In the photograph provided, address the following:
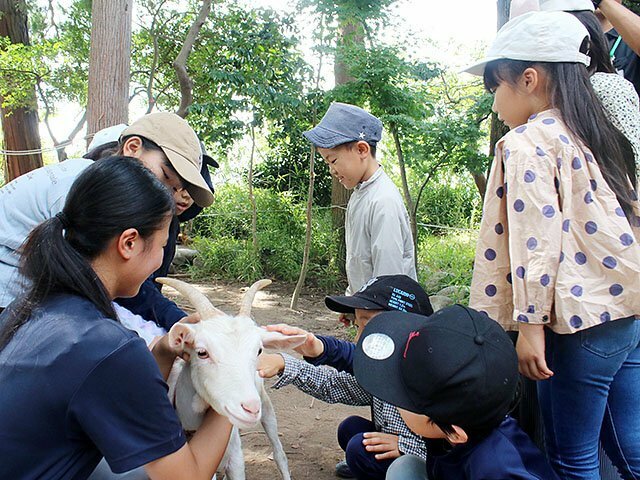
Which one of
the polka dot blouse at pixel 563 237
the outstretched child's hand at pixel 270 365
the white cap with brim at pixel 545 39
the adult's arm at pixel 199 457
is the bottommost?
the outstretched child's hand at pixel 270 365

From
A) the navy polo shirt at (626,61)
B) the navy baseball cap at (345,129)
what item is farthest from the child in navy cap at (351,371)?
the navy polo shirt at (626,61)

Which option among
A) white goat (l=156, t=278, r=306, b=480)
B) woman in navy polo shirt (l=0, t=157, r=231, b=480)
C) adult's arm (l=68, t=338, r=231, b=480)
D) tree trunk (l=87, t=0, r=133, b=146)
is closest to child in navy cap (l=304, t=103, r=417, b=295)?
white goat (l=156, t=278, r=306, b=480)

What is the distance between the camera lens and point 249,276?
8.98 metres

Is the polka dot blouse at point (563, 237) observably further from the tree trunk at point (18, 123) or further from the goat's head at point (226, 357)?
the tree trunk at point (18, 123)

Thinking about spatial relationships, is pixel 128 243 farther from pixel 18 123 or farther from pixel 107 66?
pixel 18 123

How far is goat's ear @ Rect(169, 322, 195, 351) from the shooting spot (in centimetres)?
200

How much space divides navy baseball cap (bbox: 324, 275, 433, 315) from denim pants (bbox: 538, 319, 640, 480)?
737mm

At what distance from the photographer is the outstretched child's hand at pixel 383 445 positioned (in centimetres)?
245

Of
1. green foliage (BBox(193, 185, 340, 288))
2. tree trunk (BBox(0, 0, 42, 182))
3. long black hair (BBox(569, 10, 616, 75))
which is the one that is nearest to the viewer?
long black hair (BBox(569, 10, 616, 75))

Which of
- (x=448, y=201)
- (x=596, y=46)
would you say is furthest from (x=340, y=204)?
(x=596, y=46)

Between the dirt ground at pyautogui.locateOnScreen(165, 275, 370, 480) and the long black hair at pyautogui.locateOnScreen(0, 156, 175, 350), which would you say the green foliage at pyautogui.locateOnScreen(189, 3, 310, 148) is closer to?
the dirt ground at pyautogui.locateOnScreen(165, 275, 370, 480)

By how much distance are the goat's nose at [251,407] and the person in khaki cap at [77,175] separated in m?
0.95

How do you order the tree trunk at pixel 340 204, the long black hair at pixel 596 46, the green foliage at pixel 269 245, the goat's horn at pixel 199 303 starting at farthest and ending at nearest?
1. the green foliage at pixel 269 245
2. the tree trunk at pixel 340 204
3. the goat's horn at pixel 199 303
4. the long black hair at pixel 596 46

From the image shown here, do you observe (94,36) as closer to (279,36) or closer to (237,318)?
(279,36)
